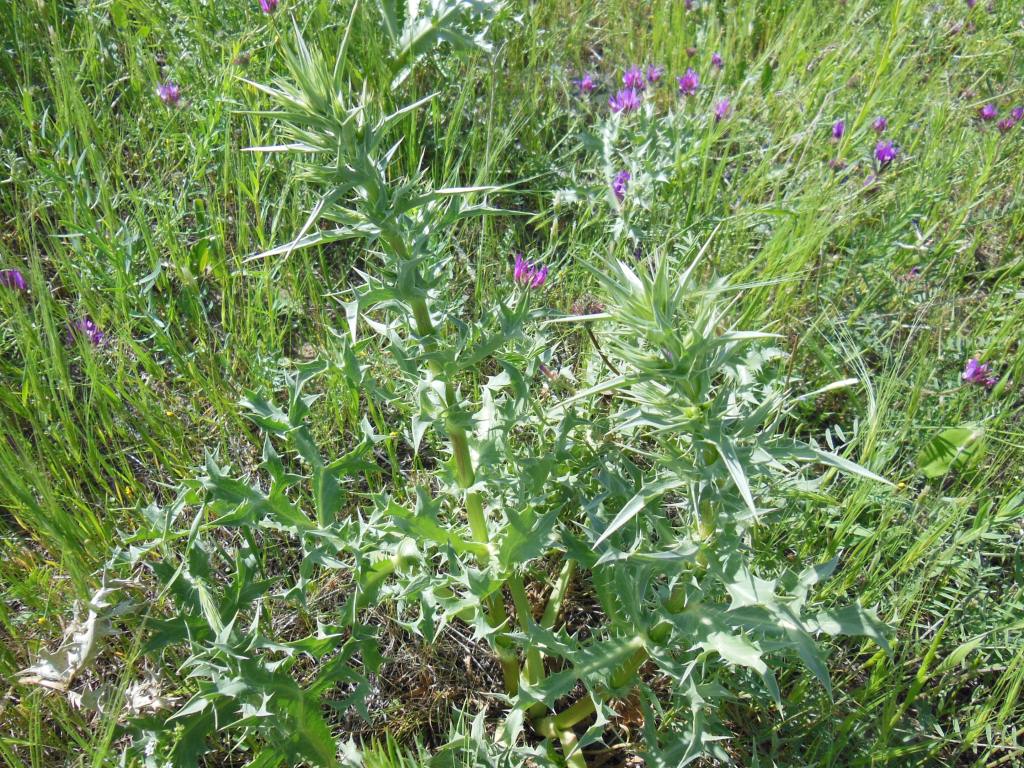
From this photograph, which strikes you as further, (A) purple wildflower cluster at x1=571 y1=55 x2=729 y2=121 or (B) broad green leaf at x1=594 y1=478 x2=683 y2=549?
(A) purple wildflower cluster at x1=571 y1=55 x2=729 y2=121

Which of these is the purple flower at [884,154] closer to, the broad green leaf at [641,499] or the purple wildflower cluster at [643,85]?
the purple wildflower cluster at [643,85]

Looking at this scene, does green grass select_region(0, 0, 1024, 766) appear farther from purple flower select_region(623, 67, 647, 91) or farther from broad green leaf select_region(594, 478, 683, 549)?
broad green leaf select_region(594, 478, 683, 549)

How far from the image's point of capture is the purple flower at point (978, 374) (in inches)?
87.7

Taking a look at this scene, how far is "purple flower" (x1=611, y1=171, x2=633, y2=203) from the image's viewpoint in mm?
2590

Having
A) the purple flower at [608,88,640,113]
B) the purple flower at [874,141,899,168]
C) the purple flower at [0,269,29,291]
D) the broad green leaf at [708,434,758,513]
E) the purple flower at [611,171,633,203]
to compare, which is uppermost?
the purple flower at [608,88,640,113]

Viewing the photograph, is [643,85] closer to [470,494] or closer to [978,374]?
[978,374]

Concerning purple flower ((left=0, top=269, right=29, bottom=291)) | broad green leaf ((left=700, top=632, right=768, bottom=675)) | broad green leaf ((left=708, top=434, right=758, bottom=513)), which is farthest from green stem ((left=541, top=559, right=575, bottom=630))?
purple flower ((left=0, top=269, right=29, bottom=291))

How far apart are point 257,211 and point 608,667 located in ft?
5.65

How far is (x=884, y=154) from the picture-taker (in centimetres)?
270

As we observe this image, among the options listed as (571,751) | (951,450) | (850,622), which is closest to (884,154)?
(951,450)

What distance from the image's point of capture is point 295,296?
237 cm

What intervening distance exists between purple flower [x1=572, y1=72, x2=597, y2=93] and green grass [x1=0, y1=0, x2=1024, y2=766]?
2.2 inches

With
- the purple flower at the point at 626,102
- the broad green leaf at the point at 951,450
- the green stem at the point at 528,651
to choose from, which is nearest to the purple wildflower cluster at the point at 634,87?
the purple flower at the point at 626,102

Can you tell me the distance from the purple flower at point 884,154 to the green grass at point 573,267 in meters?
0.09
